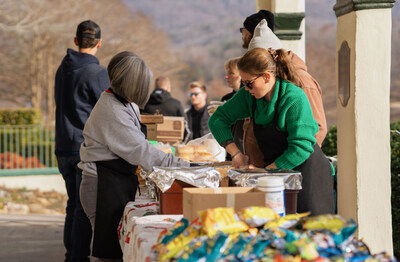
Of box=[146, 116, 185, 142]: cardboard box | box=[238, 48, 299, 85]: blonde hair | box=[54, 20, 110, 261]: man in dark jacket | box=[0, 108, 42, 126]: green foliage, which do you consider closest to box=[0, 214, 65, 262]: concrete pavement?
box=[146, 116, 185, 142]: cardboard box

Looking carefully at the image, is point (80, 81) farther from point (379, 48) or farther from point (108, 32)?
point (108, 32)

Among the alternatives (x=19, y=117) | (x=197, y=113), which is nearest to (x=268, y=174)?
(x=197, y=113)

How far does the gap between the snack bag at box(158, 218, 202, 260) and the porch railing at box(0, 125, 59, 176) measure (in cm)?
1028

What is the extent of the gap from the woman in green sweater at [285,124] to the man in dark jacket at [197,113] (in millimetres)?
5882

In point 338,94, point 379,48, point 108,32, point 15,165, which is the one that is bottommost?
point 15,165

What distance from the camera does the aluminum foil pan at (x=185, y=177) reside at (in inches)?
107

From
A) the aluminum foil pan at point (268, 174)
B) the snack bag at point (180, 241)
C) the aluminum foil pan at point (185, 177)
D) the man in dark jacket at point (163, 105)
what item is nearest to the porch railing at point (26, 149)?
the man in dark jacket at point (163, 105)

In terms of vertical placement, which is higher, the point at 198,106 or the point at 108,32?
the point at 108,32

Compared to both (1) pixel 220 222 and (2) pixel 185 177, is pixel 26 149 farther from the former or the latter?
(1) pixel 220 222

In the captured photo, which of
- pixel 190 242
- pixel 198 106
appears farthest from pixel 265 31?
pixel 198 106

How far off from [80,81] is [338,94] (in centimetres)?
196

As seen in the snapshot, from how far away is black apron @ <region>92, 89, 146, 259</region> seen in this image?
10.1ft

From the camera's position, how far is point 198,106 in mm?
9062

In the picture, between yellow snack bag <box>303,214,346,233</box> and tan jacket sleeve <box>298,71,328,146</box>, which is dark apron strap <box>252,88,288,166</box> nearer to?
tan jacket sleeve <box>298,71,328,146</box>
